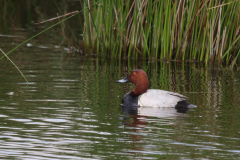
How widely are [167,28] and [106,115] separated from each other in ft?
15.9

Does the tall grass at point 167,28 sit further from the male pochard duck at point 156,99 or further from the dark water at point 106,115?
the male pochard duck at point 156,99

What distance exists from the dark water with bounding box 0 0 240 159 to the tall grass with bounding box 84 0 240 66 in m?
0.41

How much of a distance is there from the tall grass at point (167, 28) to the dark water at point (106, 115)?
0.41 metres

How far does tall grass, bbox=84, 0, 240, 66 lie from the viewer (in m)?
10.9

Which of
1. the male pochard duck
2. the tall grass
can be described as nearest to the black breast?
the male pochard duck

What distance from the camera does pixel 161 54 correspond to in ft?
38.6

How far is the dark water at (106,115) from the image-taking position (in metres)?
5.18

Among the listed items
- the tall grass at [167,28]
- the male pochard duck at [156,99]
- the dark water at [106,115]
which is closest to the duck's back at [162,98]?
the male pochard duck at [156,99]

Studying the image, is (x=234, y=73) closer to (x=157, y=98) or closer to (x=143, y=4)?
(x=143, y=4)

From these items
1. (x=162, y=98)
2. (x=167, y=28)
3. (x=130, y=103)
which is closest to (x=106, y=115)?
(x=130, y=103)

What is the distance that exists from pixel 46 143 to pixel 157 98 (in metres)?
2.74

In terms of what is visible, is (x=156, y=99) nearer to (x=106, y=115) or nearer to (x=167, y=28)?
(x=106, y=115)

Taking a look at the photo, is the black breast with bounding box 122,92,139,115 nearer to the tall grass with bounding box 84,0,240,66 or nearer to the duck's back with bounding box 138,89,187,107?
the duck's back with bounding box 138,89,187,107

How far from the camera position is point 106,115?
6918 millimetres
